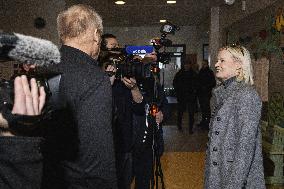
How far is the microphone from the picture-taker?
0.59 metres

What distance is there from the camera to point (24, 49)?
60 cm

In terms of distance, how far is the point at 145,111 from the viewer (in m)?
2.77

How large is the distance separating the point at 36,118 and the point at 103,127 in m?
0.82

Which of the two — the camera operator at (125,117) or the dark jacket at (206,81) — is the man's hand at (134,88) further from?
the dark jacket at (206,81)

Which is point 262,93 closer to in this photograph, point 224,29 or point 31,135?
point 224,29

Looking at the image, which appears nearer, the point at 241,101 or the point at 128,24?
the point at 241,101

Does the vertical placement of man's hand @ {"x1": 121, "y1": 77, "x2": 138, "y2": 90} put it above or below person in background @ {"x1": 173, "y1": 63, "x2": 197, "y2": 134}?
above

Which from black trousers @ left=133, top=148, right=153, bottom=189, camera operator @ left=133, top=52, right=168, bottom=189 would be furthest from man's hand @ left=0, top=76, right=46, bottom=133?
black trousers @ left=133, top=148, right=153, bottom=189

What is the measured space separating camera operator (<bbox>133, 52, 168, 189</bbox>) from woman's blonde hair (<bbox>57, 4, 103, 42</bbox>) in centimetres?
99

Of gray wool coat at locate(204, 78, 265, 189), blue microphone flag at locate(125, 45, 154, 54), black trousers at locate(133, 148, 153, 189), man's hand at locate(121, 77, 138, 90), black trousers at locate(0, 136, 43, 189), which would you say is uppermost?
blue microphone flag at locate(125, 45, 154, 54)

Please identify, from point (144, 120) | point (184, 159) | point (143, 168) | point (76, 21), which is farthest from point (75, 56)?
point (184, 159)

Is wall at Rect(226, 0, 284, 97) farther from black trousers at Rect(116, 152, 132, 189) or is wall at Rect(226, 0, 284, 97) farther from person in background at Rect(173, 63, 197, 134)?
black trousers at Rect(116, 152, 132, 189)

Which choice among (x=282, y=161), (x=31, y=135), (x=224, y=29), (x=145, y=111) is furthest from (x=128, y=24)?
(x=31, y=135)

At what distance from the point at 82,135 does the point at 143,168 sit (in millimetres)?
1412
